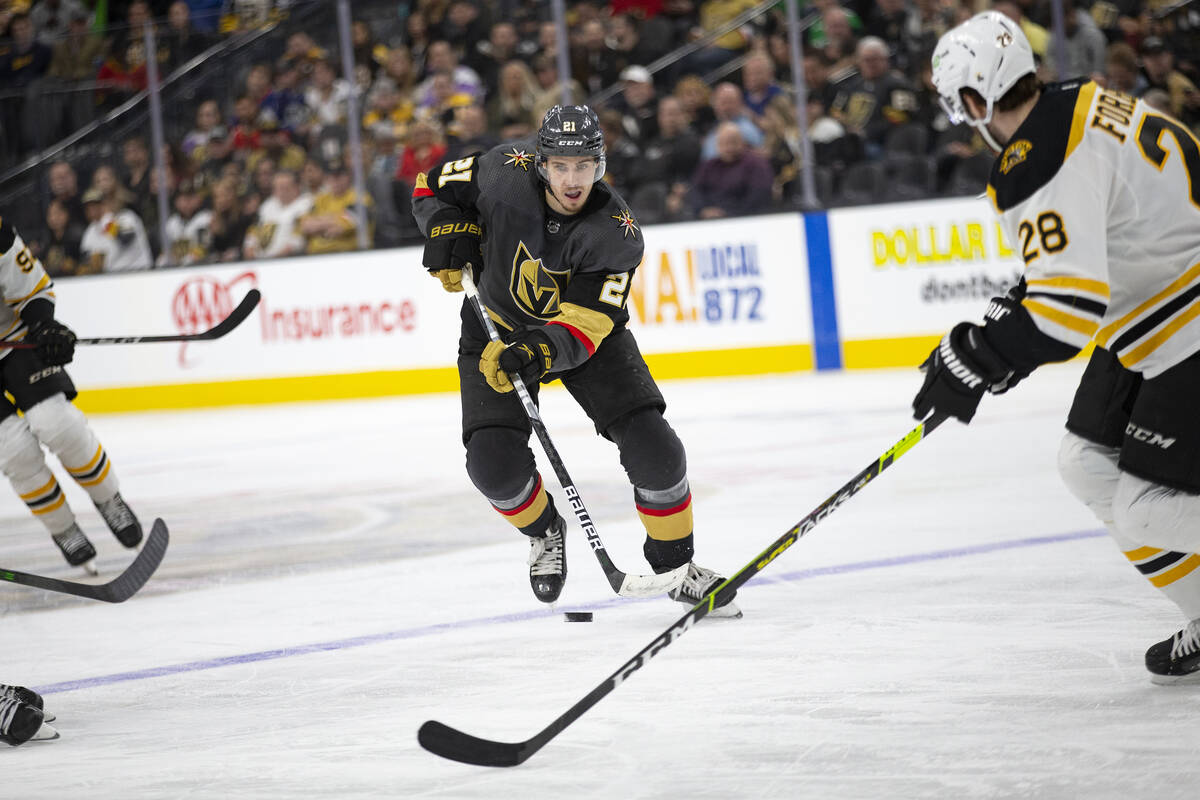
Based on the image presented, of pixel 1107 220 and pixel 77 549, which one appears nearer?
pixel 1107 220

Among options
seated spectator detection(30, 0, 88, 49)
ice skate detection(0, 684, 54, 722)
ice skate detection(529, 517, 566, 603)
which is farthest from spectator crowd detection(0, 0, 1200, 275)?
ice skate detection(0, 684, 54, 722)

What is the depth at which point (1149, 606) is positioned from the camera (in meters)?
3.09

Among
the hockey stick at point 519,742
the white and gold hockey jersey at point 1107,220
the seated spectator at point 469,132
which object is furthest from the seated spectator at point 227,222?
the white and gold hockey jersey at point 1107,220

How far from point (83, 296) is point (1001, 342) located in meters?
8.51

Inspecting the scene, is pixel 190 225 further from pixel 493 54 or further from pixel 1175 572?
pixel 1175 572

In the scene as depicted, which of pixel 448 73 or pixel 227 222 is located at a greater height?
pixel 448 73

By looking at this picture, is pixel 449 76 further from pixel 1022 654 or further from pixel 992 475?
pixel 1022 654

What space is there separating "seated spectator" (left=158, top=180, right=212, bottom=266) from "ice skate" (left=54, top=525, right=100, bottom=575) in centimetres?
528

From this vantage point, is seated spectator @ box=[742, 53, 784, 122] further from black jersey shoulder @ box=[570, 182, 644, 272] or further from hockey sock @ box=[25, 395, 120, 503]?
black jersey shoulder @ box=[570, 182, 644, 272]

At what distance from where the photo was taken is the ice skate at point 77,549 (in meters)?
4.49

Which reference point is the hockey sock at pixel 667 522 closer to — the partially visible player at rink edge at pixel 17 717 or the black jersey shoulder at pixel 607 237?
the black jersey shoulder at pixel 607 237

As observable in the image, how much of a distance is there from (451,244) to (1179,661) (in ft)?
6.12

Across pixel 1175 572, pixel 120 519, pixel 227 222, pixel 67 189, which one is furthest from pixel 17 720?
pixel 67 189

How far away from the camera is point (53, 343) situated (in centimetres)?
429
